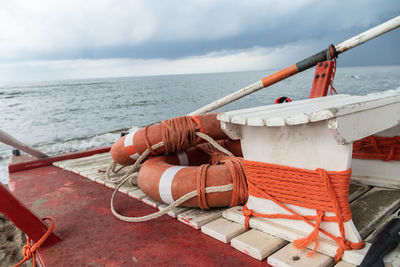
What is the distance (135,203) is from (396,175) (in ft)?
6.31

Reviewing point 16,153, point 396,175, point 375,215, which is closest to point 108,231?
point 375,215

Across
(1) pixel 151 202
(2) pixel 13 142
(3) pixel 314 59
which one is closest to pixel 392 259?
(1) pixel 151 202

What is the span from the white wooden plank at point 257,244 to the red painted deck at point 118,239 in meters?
0.03

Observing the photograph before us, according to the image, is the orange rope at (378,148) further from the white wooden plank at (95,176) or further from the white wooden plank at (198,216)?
the white wooden plank at (95,176)

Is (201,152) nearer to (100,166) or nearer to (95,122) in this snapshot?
(100,166)

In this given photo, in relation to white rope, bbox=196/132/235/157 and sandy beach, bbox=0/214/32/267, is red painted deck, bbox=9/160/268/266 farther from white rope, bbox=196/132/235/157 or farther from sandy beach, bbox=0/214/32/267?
white rope, bbox=196/132/235/157

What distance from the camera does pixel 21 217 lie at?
58.1 inches

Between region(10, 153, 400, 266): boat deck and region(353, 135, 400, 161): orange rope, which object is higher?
region(353, 135, 400, 161): orange rope

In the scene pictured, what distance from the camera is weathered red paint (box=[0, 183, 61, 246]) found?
4.67 ft

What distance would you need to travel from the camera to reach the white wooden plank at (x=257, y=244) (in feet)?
4.40

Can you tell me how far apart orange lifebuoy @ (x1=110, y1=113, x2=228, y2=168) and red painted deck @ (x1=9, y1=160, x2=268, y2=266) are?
0.46 metres

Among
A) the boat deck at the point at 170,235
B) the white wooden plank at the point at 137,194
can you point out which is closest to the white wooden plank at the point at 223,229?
the boat deck at the point at 170,235

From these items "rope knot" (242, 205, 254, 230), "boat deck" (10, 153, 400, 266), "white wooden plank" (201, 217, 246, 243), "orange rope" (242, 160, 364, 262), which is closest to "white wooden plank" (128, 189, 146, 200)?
"boat deck" (10, 153, 400, 266)

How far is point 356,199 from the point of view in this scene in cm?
180
